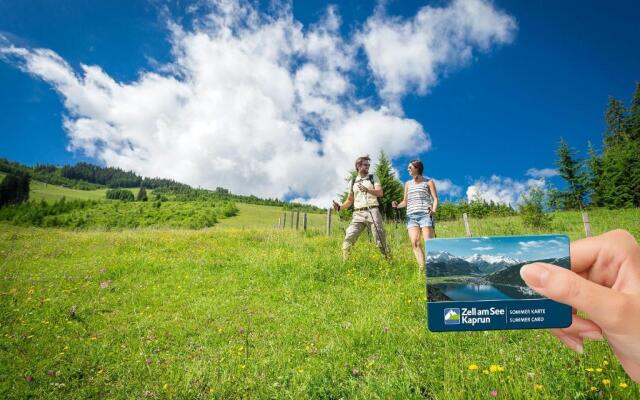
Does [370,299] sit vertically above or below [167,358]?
above

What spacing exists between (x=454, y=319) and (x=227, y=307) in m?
5.80

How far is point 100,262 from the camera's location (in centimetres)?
1094

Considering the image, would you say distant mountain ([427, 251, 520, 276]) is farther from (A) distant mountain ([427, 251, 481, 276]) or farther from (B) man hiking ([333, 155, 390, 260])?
(B) man hiking ([333, 155, 390, 260])

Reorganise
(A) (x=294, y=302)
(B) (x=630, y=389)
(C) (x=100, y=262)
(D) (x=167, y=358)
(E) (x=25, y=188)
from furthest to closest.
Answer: (E) (x=25, y=188), (C) (x=100, y=262), (A) (x=294, y=302), (D) (x=167, y=358), (B) (x=630, y=389)

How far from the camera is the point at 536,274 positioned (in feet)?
3.37

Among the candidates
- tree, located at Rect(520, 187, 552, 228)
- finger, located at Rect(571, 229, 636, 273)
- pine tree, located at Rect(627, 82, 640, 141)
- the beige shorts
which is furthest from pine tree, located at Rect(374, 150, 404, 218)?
pine tree, located at Rect(627, 82, 640, 141)

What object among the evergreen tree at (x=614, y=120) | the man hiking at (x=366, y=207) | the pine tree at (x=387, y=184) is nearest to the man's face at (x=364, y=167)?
the man hiking at (x=366, y=207)

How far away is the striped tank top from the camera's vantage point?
21.6ft

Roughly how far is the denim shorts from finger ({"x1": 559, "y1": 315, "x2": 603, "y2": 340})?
17.9ft

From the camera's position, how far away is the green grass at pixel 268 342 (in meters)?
3.10

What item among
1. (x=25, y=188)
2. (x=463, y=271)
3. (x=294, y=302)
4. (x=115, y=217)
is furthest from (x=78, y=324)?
(x=115, y=217)

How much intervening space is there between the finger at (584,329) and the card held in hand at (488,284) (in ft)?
0.60

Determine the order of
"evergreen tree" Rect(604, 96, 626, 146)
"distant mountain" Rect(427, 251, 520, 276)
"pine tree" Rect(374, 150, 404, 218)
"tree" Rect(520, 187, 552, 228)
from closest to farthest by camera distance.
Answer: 1. "distant mountain" Rect(427, 251, 520, 276)
2. "tree" Rect(520, 187, 552, 228)
3. "pine tree" Rect(374, 150, 404, 218)
4. "evergreen tree" Rect(604, 96, 626, 146)

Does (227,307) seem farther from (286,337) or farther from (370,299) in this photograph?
(370,299)
